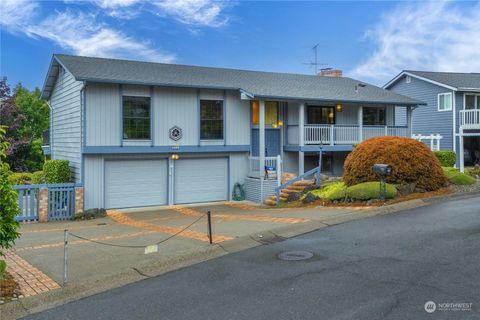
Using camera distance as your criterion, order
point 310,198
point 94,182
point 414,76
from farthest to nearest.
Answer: point 414,76
point 94,182
point 310,198

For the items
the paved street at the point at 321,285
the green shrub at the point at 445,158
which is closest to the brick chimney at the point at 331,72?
the green shrub at the point at 445,158

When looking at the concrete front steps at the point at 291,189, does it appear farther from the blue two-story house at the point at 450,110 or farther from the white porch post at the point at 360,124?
the blue two-story house at the point at 450,110

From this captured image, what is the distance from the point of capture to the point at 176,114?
1856 centimetres

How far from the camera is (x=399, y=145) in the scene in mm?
15141

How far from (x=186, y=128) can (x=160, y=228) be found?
23.0 ft

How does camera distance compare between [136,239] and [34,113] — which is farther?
[34,113]

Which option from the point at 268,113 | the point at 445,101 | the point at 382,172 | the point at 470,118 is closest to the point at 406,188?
the point at 382,172

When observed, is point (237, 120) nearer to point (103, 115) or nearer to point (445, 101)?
point (103, 115)

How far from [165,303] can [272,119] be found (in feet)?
52.7

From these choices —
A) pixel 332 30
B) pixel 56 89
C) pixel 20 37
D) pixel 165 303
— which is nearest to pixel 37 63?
pixel 20 37

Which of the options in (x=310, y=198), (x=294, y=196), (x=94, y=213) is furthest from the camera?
(x=294, y=196)

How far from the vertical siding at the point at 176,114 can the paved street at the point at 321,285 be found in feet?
33.3

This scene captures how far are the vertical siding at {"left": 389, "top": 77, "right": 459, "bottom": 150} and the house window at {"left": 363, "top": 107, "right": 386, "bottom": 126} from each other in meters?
6.00

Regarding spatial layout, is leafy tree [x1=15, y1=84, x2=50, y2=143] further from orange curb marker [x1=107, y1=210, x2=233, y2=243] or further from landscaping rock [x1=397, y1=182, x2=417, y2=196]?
landscaping rock [x1=397, y1=182, x2=417, y2=196]
